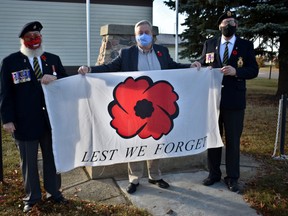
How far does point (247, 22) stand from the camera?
1129 cm

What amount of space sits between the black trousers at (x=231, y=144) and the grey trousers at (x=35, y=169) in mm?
2066

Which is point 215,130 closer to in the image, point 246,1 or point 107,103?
point 107,103

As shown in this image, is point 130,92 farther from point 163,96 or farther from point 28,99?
point 28,99

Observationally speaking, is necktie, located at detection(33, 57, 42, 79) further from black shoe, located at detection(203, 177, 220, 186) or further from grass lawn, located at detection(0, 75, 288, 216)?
black shoe, located at detection(203, 177, 220, 186)

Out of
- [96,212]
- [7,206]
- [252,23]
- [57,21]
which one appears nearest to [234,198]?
[96,212]

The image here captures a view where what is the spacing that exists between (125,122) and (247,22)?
8.51 m

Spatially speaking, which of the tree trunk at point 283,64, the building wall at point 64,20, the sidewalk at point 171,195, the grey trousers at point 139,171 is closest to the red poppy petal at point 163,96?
the grey trousers at point 139,171

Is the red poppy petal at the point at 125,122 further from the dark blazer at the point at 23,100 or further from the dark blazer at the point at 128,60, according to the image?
the dark blazer at the point at 23,100

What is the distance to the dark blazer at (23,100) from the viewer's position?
353 cm

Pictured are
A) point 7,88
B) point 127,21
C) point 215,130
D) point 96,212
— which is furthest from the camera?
point 127,21

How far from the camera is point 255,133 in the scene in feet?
25.6

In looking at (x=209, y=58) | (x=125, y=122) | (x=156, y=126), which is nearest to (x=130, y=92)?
(x=125, y=122)

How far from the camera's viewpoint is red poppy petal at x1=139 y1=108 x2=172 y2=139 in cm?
429

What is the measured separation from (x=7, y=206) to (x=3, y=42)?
1232 cm
